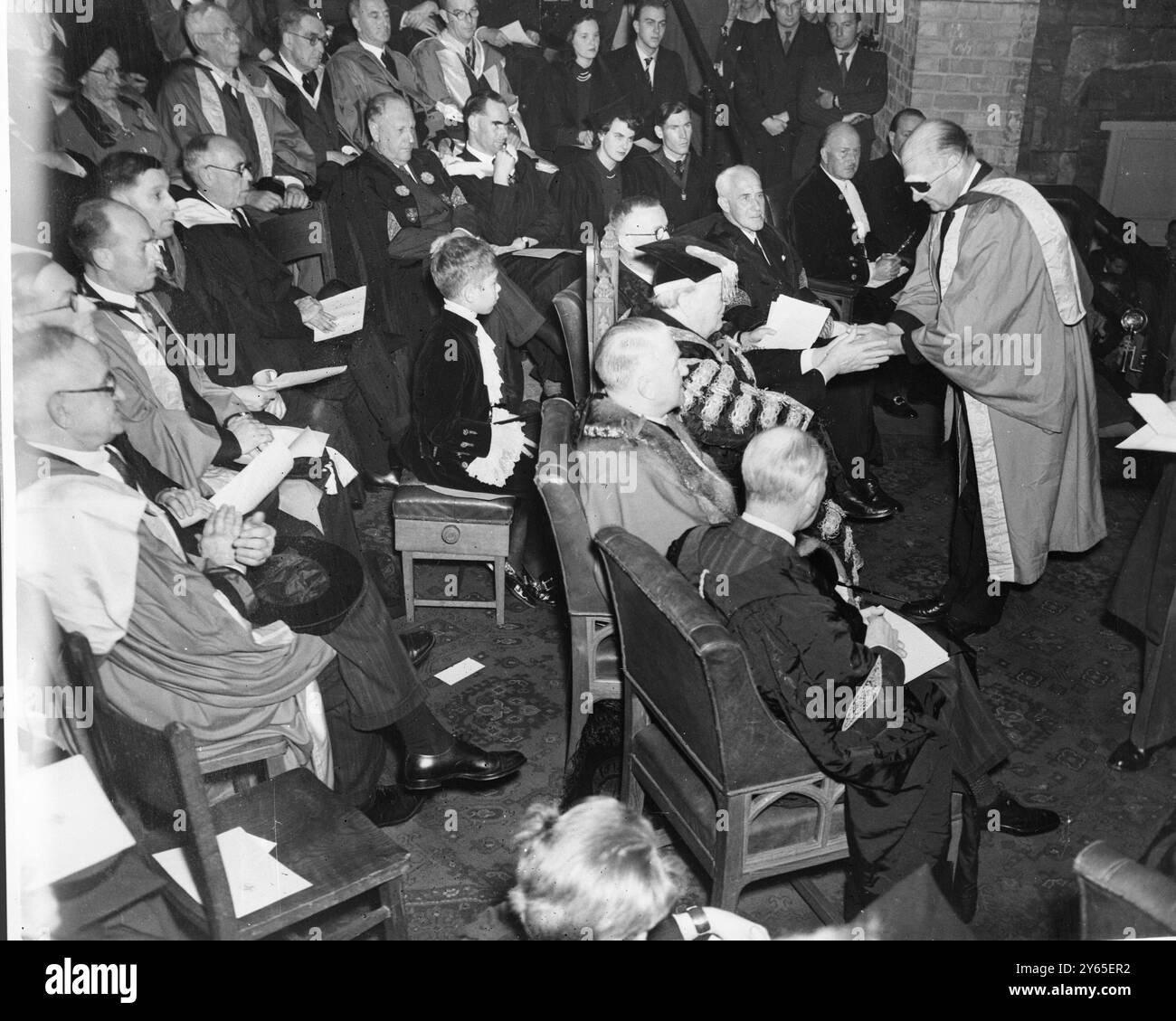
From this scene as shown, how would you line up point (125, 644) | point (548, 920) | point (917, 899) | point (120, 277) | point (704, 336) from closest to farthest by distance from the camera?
point (548, 920)
point (917, 899)
point (125, 644)
point (120, 277)
point (704, 336)

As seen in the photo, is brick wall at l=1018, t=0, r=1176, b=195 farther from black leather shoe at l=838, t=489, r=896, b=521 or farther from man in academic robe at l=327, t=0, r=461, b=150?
man in academic robe at l=327, t=0, r=461, b=150

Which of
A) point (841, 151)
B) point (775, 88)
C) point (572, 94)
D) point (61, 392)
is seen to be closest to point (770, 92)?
point (775, 88)

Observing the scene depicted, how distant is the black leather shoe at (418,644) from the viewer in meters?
4.18

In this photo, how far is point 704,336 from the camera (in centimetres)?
430

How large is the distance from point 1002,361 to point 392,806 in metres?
2.62

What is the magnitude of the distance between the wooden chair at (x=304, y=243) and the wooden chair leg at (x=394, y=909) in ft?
10.6

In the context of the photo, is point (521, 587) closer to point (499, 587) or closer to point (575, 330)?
point (499, 587)

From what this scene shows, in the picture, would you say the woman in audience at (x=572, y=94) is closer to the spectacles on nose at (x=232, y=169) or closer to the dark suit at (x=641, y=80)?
the dark suit at (x=641, y=80)

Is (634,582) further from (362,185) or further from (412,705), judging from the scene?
(362,185)

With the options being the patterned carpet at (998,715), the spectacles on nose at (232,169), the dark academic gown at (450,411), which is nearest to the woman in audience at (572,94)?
the spectacles on nose at (232,169)

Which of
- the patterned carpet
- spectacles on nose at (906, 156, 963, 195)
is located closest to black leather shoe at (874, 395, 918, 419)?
the patterned carpet

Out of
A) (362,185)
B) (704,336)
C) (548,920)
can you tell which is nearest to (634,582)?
(548,920)

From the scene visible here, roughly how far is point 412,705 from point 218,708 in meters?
0.63

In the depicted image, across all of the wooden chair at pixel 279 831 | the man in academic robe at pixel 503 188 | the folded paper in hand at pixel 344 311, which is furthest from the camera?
the man in academic robe at pixel 503 188
